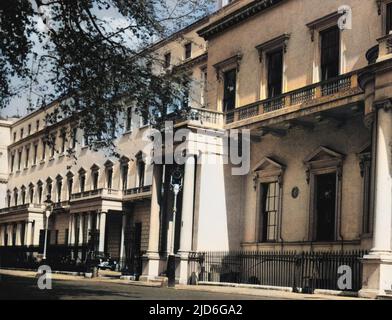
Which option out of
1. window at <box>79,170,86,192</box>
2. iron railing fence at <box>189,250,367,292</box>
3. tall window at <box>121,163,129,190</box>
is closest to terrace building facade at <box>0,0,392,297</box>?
iron railing fence at <box>189,250,367,292</box>

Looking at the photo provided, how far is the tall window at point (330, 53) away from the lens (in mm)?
25094

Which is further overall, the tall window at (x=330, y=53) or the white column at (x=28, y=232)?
the white column at (x=28, y=232)

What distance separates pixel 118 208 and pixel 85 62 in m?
31.3

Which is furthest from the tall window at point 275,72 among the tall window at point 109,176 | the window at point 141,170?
the tall window at point 109,176

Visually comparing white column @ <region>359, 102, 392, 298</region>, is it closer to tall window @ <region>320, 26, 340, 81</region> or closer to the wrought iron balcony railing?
the wrought iron balcony railing

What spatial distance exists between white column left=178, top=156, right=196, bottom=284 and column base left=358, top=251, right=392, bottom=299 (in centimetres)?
1021

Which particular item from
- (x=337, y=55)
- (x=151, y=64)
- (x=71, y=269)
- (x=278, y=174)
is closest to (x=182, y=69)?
(x=151, y=64)

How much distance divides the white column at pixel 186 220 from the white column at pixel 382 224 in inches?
408

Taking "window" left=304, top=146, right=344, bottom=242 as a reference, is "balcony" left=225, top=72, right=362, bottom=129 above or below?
above

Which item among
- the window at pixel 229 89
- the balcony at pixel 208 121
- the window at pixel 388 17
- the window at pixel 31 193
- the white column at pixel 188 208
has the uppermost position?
the window at pixel 388 17

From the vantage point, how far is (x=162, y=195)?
32000 millimetres

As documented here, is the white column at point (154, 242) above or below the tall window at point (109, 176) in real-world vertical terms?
below

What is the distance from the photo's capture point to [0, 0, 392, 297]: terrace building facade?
66.2ft

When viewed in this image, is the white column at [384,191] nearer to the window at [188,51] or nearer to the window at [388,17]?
the window at [388,17]
